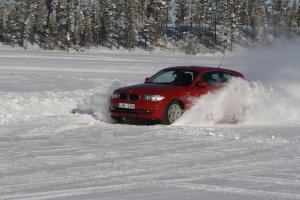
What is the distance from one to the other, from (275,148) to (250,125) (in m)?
3.87

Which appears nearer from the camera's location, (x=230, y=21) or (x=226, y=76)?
(x=226, y=76)

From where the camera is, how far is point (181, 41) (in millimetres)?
98312

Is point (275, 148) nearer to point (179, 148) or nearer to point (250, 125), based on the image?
point (179, 148)

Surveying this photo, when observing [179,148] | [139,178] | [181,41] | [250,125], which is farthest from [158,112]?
[181,41]

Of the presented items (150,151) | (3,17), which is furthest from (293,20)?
(150,151)

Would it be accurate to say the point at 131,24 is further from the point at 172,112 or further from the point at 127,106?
the point at 172,112

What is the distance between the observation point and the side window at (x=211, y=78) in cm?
1330

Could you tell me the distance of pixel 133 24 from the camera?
298 feet

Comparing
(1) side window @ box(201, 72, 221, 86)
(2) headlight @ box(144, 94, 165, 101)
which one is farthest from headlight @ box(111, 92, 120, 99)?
(1) side window @ box(201, 72, 221, 86)

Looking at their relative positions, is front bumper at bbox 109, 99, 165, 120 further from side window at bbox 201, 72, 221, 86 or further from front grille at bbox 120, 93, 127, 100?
side window at bbox 201, 72, 221, 86

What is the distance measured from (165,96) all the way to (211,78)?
167cm

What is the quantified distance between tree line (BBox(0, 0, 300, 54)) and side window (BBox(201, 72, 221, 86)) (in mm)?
72706

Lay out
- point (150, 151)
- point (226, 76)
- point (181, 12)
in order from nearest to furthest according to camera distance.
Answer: point (150, 151) → point (226, 76) → point (181, 12)

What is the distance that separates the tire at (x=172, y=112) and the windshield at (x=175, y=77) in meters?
0.72
